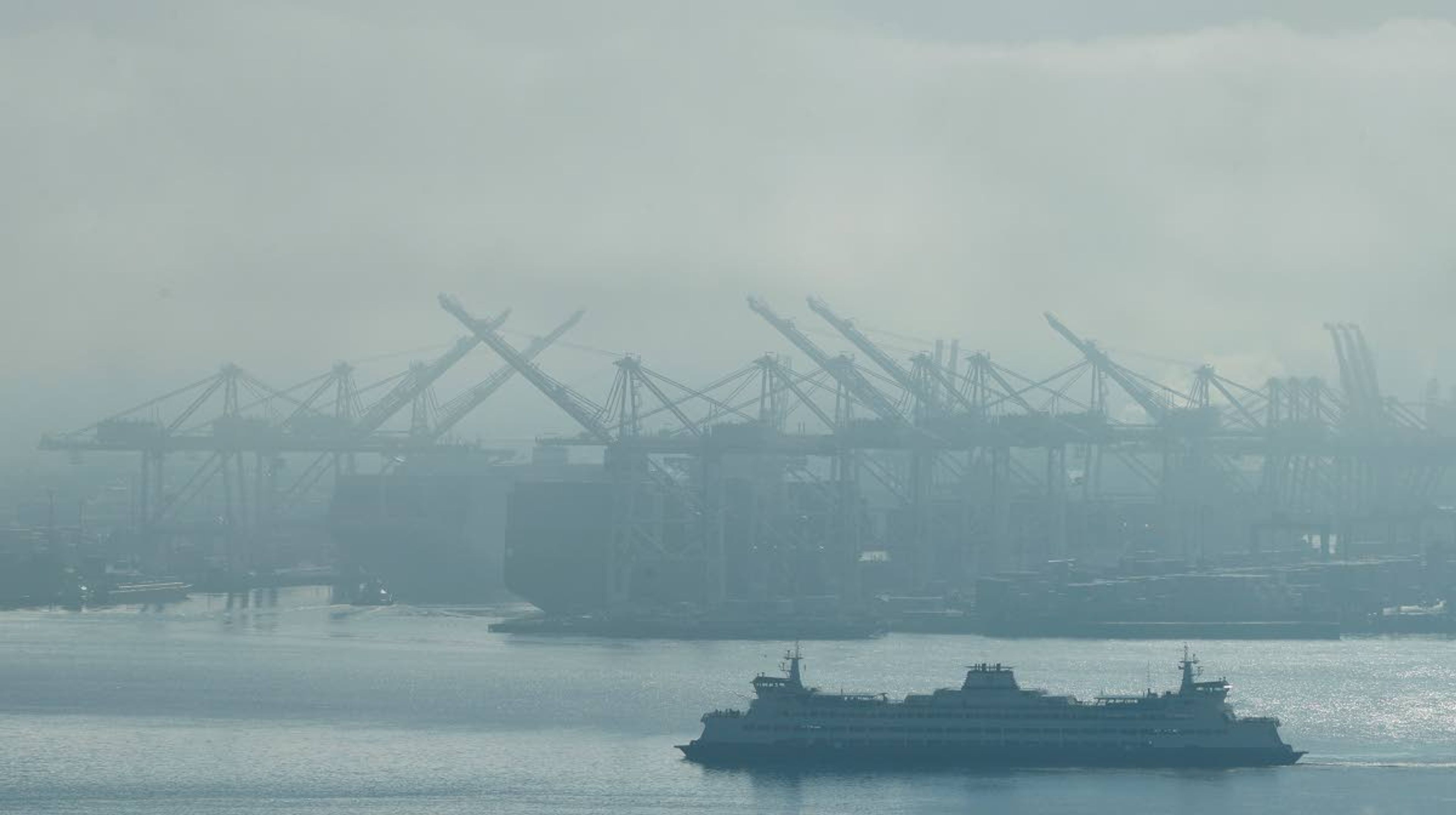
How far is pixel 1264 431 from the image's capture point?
4114 inches

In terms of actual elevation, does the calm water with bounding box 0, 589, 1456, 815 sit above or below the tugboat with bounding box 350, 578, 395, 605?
below

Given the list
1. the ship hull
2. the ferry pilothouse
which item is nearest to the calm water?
the ship hull

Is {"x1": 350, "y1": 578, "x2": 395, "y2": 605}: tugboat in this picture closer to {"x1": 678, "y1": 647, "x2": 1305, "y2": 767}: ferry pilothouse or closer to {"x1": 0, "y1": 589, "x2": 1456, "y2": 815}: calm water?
{"x1": 0, "y1": 589, "x2": 1456, "y2": 815}: calm water

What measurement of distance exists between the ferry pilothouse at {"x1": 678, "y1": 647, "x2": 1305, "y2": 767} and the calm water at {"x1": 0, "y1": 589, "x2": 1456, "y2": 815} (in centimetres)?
72

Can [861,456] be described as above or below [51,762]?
above

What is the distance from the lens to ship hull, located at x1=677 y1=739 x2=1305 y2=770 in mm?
44000

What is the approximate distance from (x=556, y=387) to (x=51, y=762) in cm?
4299

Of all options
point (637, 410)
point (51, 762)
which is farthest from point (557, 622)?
point (51, 762)

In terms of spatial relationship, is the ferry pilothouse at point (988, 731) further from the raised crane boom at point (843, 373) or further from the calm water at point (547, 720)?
the raised crane boom at point (843, 373)

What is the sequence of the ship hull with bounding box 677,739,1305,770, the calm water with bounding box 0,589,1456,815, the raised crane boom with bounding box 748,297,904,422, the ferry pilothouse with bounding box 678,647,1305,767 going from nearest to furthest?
the calm water with bounding box 0,589,1456,815, the ship hull with bounding box 677,739,1305,770, the ferry pilothouse with bounding box 678,647,1305,767, the raised crane boom with bounding box 748,297,904,422

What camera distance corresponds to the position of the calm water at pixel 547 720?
134 ft

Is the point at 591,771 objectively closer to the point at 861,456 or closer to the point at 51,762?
the point at 51,762

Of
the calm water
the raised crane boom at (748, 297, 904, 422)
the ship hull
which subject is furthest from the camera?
the raised crane boom at (748, 297, 904, 422)

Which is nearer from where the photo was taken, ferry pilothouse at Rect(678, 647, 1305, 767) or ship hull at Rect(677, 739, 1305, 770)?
ship hull at Rect(677, 739, 1305, 770)
